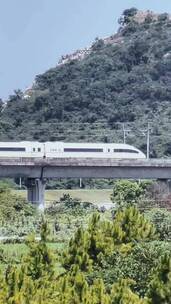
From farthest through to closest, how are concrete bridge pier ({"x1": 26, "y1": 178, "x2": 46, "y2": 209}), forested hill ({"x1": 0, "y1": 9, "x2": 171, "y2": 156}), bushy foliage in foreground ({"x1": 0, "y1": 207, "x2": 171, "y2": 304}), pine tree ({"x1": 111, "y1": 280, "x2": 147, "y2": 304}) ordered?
1. forested hill ({"x1": 0, "y1": 9, "x2": 171, "y2": 156})
2. concrete bridge pier ({"x1": 26, "y1": 178, "x2": 46, "y2": 209})
3. bushy foliage in foreground ({"x1": 0, "y1": 207, "x2": 171, "y2": 304})
4. pine tree ({"x1": 111, "y1": 280, "x2": 147, "y2": 304})

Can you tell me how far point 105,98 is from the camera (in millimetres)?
90812

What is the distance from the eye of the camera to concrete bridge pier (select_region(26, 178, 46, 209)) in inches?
2259

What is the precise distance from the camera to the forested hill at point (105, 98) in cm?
8519

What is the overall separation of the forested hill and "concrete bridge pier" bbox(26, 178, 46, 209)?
74.4 feet

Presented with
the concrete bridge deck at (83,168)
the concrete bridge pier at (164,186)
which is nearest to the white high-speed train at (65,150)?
the concrete bridge pier at (164,186)

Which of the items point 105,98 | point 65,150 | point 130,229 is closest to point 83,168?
point 65,150

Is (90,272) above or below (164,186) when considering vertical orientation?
below

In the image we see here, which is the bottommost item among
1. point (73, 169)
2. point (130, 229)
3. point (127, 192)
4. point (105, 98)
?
point (130, 229)

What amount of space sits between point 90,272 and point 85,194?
4356cm

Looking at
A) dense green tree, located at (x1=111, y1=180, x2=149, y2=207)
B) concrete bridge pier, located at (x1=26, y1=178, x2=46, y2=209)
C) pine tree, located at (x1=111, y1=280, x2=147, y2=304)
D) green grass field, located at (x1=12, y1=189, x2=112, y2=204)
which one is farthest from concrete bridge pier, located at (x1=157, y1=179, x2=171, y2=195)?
pine tree, located at (x1=111, y1=280, x2=147, y2=304)

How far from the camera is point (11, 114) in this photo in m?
90.8

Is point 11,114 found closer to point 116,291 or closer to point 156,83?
point 156,83

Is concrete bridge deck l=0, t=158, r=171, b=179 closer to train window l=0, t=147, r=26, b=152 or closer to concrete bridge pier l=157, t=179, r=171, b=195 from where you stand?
concrete bridge pier l=157, t=179, r=171, b=195

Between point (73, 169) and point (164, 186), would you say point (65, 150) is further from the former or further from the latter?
point (164, 186)
